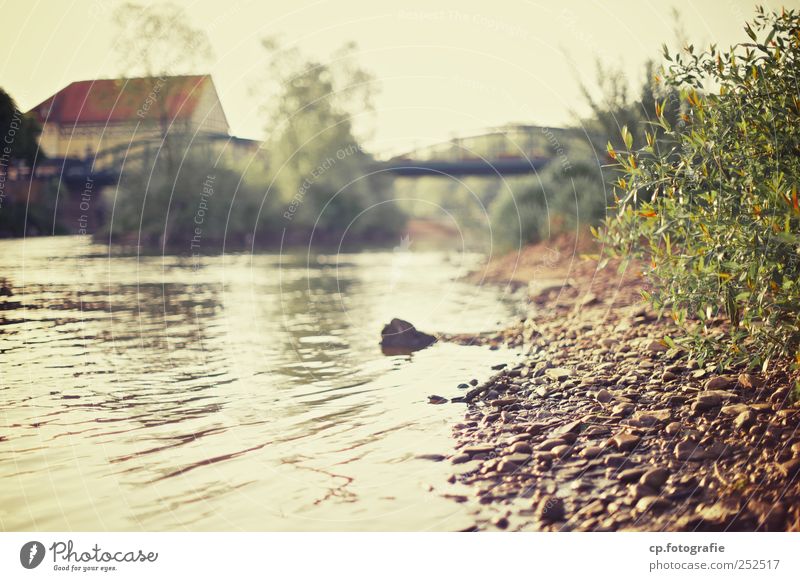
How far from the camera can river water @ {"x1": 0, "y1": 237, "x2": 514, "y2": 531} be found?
7.15 m

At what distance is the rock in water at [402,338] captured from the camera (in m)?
15.8

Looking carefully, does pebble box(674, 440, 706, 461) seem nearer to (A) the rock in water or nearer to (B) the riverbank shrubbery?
(B) the riverbank shrubbery

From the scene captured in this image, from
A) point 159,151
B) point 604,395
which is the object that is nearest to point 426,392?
point 604,395

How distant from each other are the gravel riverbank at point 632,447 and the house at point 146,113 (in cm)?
2403

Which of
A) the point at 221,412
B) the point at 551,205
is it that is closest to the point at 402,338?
the point at 221,412

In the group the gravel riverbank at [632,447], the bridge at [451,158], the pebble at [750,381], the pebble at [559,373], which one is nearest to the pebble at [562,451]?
the gravel riverbank at [632,447]

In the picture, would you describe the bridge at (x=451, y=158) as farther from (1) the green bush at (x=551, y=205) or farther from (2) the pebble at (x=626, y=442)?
(2) the pebble at (x=626, y=442)

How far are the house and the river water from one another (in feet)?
41.2

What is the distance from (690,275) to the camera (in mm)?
8195

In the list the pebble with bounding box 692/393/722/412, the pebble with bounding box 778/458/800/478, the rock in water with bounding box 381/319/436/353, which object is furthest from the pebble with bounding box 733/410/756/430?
the rock in water with bounding box 381/319/436/353

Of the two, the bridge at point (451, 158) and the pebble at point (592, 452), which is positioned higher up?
the bridge at point (451, 158)

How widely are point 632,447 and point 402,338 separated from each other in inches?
355

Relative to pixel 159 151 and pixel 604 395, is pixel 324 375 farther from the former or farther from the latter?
pixel 159 151

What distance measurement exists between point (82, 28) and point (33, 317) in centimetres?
830
